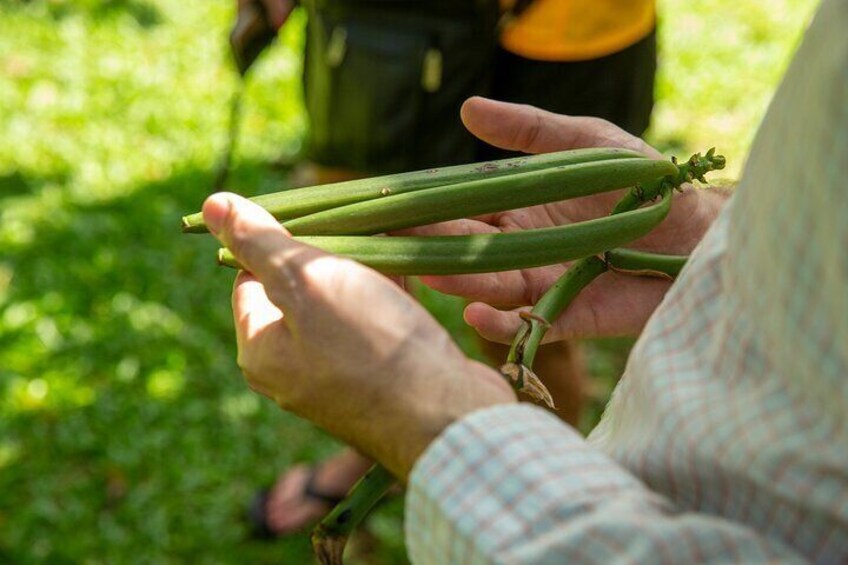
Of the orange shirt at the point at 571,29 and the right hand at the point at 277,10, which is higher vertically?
the orange shirt at the point at 571,29

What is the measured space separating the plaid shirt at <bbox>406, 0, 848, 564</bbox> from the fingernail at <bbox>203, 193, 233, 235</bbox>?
0.40m

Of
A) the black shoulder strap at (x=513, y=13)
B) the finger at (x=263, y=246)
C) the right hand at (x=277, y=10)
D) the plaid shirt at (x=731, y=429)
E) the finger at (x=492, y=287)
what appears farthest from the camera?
the right hand at (x=277, y=10)

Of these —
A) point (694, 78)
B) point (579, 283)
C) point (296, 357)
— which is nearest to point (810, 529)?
point (296, 357)

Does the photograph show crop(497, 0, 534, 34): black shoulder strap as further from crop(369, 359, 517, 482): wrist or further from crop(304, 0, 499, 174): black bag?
crop(369, 359, 517, 482): wrist

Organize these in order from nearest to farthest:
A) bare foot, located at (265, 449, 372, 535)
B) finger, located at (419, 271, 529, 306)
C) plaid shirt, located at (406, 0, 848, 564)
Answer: plaid shirt, located at (406, 0, 848, 564) → finger, located at (419, 271, 529, 306) → bare foot, located at (265, 449, 372, 535)

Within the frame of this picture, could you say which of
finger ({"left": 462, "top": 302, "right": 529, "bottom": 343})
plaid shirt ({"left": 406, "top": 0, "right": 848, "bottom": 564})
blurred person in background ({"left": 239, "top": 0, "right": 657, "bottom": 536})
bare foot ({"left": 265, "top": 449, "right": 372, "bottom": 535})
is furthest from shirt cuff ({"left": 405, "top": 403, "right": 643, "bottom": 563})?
bare foot ({"left": 265, "top": 449, "right": 372, "bottom": 535})

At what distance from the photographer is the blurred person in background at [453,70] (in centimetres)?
218

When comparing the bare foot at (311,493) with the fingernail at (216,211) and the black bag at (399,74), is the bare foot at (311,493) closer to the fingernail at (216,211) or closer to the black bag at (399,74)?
the black bag at (399,74)

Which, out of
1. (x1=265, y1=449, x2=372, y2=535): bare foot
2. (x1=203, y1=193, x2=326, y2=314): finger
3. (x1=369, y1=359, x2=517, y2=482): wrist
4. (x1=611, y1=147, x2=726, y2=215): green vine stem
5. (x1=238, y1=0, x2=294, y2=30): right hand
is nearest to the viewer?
(x1=369, y1=359, x2=517, y2=482): wrist

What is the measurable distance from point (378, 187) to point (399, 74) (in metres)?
0.88

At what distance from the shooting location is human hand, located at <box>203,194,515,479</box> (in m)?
Answer: 1.04

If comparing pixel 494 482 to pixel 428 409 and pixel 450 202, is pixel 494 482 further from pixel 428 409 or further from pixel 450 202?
pixel 450 202

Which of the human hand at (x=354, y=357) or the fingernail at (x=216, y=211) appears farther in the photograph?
the fingernail at (x=216, y=211)

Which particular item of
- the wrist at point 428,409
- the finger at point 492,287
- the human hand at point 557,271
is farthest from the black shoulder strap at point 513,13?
the wrist at point 428,409
